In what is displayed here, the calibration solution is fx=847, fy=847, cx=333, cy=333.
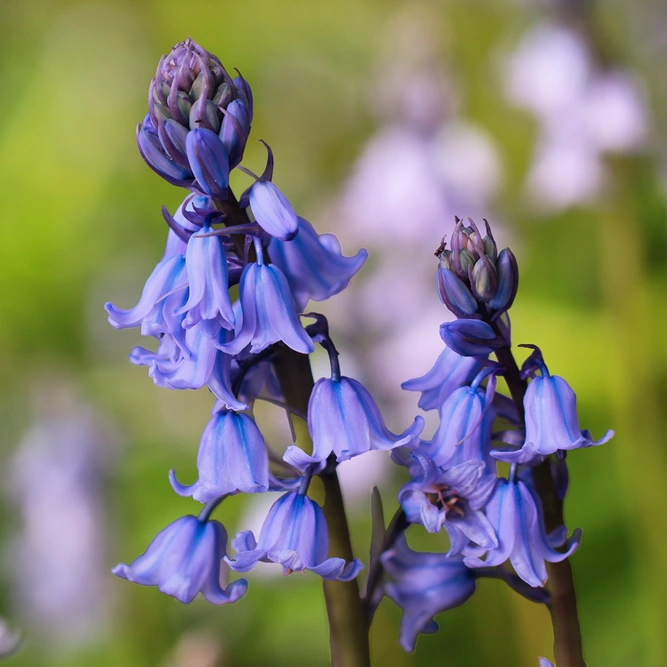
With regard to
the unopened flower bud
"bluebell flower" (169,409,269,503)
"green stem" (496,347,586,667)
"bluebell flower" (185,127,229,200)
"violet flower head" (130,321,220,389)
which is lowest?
"green stem" (496,347,586,667)

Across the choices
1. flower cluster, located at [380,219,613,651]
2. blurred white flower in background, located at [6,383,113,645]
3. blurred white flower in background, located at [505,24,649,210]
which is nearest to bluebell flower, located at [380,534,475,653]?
flower cluster, located at [380,219,613,651]

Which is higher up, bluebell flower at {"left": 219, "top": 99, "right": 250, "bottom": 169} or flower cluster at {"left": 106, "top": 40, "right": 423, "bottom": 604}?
bluebell flower at {"left": 219, "top": 99, "right": 250, "bottom": 169}

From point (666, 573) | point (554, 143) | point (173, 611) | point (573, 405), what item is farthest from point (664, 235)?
point (573, 405)

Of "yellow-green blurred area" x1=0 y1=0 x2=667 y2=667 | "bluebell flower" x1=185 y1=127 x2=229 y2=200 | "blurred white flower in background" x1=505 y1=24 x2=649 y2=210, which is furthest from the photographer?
"blurred white flower in background" x1=505 y1=24 x2=649 y2=210

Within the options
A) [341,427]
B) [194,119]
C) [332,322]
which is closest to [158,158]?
[194,119]

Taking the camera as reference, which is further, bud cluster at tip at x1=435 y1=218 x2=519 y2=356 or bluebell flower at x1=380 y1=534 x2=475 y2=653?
bluebell flower at x1=380 y1=534 x2=475 y2=653

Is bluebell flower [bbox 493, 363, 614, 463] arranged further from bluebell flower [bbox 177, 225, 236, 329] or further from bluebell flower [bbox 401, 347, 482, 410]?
bluebell flower [bbox 177, 225, 236, 329]

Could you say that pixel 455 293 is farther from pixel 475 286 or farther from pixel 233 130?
pixel 233 130

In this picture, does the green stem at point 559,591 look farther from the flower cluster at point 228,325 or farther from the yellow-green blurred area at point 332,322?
the yellow-green blurred area at point 332,322
